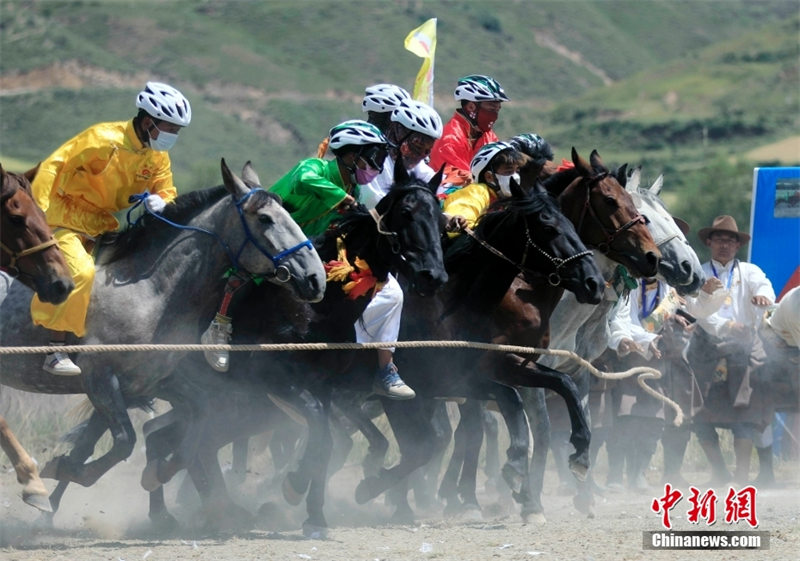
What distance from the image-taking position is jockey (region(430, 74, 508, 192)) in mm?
11000

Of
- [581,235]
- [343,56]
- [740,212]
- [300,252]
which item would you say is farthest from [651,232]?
[343,56]

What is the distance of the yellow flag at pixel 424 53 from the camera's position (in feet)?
41.1

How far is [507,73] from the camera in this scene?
73500 mm

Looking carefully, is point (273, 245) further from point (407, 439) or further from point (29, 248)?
point (407, 439)

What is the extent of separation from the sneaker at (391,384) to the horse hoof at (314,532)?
0.98m

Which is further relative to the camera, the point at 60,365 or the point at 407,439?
the point at 407,439

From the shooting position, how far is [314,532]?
883cm

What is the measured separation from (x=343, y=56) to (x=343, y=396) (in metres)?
62.3

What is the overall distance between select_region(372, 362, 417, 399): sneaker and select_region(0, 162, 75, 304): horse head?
2.27m

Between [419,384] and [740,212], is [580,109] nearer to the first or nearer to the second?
[740,212]

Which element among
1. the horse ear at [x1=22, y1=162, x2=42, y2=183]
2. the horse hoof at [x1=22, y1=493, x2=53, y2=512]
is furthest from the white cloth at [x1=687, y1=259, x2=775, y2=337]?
the horse hoof at [x1=22, y1=493, x2=53, y2=512]

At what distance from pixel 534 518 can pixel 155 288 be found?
3205mm

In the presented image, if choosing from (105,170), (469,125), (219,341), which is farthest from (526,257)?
(105,170)

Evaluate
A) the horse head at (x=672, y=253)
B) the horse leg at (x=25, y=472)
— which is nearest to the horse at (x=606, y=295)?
the horse head at (x=672, y=253)
